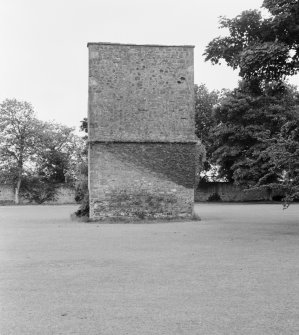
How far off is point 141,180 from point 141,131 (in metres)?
2.23

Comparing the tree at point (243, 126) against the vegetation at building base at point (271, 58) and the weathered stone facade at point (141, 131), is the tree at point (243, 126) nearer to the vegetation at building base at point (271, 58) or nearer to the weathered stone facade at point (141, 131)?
the weathered stone facade at point (141, 131)

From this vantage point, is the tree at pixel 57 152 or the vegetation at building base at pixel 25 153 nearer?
the vegetation at building base at pixel 25 153

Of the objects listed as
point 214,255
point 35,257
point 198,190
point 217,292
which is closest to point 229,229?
point 214,255

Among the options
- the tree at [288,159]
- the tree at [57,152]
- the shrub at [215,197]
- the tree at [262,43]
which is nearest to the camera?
the tree at [288,159]

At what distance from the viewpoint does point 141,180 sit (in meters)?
→ 28.0

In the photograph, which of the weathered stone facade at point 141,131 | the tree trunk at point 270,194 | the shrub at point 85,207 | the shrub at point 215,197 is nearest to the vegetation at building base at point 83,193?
the shrub at point 85,207

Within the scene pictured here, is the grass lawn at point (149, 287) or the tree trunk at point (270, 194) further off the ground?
the tree trunk at point (270, 194)

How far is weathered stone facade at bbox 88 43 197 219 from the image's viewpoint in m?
27.8

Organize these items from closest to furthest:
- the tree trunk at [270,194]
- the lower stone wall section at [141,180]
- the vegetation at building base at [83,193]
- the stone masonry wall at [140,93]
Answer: the lower stone wall section at [141,180]
the stone masonry wall at [140,93]
the vegetation at building base at [83,193]
the tree trunk at [270,194]

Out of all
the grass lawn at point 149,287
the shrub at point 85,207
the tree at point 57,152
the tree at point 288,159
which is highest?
the tree at point 57,152

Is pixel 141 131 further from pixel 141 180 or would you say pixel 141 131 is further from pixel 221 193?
pixel 221 193

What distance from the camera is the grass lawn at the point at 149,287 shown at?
6809 millimetres

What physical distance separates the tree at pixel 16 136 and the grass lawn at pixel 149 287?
45765 mm

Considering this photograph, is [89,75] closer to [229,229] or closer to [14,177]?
[229,229]
